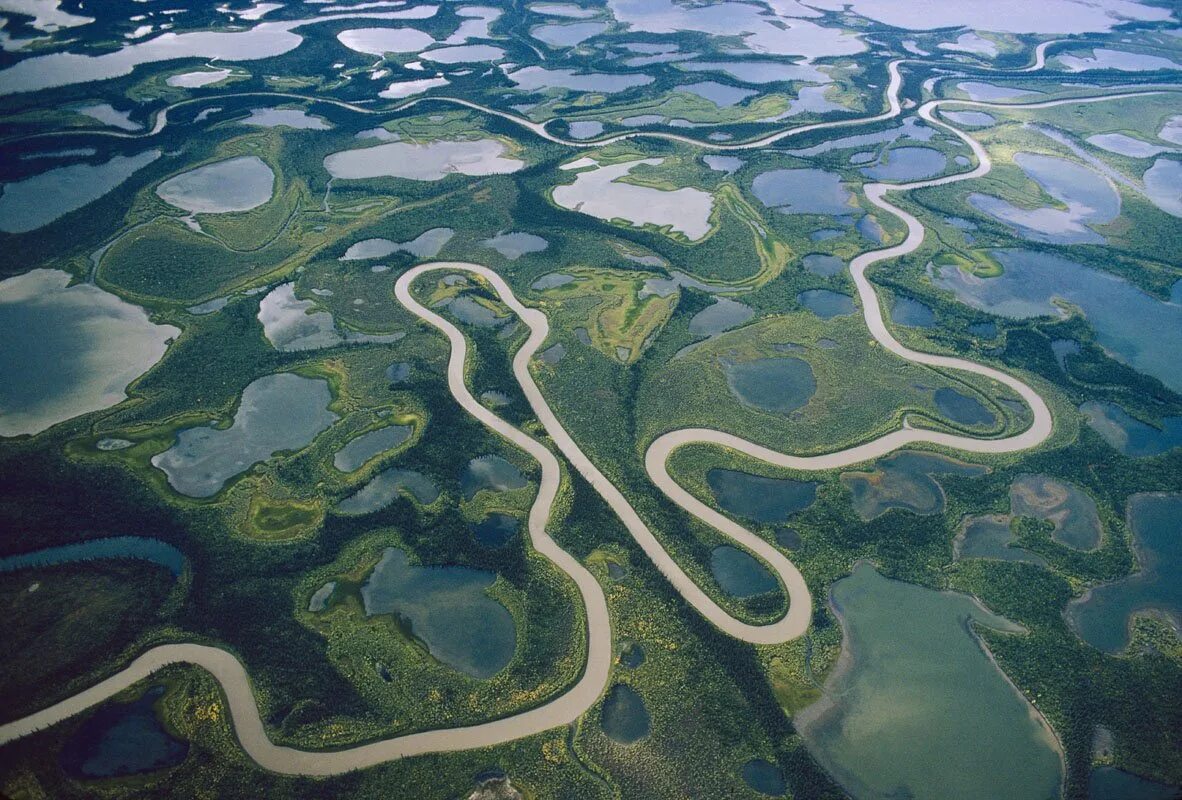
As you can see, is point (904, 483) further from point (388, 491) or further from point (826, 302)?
point (388, 491)

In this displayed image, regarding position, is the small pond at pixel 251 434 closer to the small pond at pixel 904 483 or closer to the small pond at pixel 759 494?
the small pond at pixel 759 494

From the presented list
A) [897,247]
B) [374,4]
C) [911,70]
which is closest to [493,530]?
[897,247]

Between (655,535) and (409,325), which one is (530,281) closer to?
(409,325)

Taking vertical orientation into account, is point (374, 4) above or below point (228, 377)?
above

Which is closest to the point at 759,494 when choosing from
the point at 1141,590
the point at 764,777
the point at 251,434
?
the point at 764,777

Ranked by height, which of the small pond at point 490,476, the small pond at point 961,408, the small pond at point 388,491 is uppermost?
the small pond at point 961,408

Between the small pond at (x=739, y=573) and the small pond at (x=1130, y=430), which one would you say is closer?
the small pond at (x=739, y=573)

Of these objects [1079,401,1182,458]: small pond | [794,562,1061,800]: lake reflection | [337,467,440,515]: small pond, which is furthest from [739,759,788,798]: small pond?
[1079,401,1182,458]: small pond

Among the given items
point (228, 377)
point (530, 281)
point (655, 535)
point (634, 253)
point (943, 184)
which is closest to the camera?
point (655, 535)

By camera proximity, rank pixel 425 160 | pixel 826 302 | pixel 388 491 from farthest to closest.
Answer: pixel 425 160 → pixel 826 302 → pixel 388 491

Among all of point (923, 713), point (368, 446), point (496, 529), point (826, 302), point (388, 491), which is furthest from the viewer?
point (826, 302)

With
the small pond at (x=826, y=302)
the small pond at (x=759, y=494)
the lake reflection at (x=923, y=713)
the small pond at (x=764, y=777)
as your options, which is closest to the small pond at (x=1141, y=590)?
the lake reflection at (x=923, y=713)
